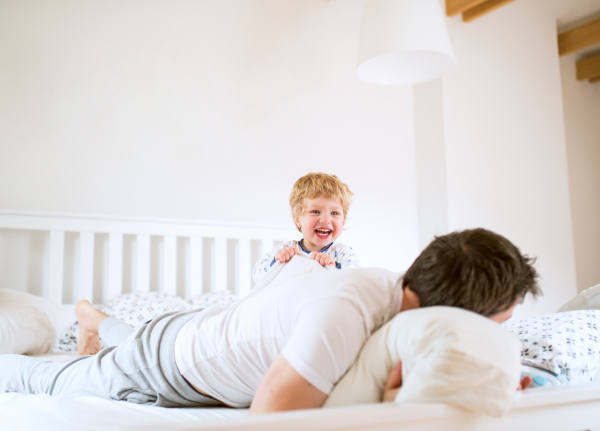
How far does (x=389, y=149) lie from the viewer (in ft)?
10.5

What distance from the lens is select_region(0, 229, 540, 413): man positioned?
0.70m

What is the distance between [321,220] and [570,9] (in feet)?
9.80

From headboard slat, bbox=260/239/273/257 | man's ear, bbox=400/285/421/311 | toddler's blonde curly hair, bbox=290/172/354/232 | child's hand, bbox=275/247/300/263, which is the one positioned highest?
toddler's blonde curly hair, bbox=290/172/354/232

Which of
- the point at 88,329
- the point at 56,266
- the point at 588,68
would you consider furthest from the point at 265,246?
the point at 588,68

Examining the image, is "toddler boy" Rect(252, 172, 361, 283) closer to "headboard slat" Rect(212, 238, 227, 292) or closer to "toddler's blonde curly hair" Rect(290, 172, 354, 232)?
"toddler's blonde curly hair" Rect(290, 172, 354, 232)

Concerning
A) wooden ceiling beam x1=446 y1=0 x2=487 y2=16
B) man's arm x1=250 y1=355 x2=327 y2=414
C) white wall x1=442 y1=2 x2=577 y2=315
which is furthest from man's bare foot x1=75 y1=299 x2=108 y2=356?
wooden ceiling beam x1=446 y1=0 x2=487 y2=16

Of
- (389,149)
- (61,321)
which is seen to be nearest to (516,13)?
(389,149)

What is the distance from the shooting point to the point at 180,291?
251 cm

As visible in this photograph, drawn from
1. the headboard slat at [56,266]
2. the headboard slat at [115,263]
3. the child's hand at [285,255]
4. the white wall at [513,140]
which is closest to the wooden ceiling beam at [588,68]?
the white wall at [513,140]

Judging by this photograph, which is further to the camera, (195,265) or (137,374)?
(195,265)

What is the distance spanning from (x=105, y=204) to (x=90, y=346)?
831mm

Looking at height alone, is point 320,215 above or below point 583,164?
below

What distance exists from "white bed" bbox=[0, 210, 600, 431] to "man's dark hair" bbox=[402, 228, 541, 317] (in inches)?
5.3

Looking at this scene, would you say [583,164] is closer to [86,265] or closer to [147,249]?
[147,249]
